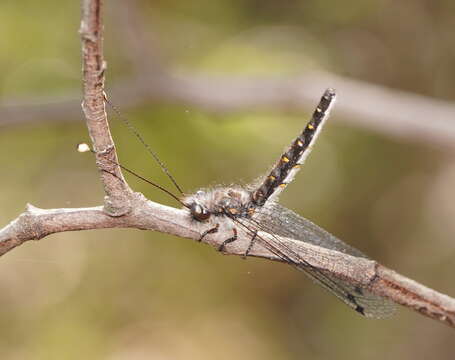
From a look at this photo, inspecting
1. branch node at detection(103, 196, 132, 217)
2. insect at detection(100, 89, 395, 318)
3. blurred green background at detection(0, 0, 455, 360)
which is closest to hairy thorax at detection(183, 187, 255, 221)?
insect at detection(100, 89, 395, 318)

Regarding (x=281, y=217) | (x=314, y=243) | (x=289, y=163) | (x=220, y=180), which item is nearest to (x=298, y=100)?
(x=220, y=180)

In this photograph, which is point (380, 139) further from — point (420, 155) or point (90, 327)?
point (90, 327)

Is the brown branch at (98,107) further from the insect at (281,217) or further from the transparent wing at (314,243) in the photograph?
the transparent wing at (314,243)

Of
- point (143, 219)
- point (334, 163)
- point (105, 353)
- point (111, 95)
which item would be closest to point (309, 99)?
point (334, 163)

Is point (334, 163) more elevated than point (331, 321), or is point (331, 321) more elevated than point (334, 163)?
point (334, 163)

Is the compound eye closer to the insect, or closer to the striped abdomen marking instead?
the insect

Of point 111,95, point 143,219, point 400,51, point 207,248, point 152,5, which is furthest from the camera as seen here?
point 400,51

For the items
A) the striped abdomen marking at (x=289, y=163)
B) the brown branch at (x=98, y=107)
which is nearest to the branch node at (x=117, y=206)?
the brown branch at (x=98, y=107)
